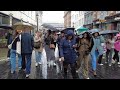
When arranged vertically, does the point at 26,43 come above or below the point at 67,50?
above

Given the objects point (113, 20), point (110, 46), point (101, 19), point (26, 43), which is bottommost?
point (110, 46)

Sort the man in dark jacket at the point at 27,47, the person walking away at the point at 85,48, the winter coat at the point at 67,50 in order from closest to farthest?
the winter coat at the point at 67,50 → the person walking away at the point at 85,48 → the man in dark jacket at the point at 27,47

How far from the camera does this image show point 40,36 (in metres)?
12.5

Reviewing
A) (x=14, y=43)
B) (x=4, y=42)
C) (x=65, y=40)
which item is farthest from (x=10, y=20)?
(x=65, y=40)

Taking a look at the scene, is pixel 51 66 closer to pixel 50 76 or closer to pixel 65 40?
pixel 50 76

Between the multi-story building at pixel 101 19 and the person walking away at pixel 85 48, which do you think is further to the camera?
the multi-story building at pixel 101 19

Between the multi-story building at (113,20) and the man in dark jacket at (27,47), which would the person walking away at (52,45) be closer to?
the man in dark jacket at (27,47)

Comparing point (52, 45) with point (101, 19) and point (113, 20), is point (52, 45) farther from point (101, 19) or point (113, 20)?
point (101, 19)

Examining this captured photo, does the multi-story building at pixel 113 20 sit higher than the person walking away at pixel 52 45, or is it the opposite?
the multi-story building at pixel 113 20

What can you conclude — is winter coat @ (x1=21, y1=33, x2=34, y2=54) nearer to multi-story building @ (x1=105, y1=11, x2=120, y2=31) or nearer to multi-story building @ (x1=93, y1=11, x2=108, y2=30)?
multi-story building @ (x1=105, y1=11, x2=120, y2=31)

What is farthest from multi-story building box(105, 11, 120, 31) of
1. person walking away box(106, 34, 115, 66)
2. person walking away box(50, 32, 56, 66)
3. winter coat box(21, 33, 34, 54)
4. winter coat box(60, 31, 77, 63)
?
winter coat box(60, 31, 77, 63)

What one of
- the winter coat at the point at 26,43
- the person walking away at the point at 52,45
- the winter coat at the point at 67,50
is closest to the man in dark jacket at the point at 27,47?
the winter coat at the point at 26,43

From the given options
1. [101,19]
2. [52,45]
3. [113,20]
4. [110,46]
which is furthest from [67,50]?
[101,19]
